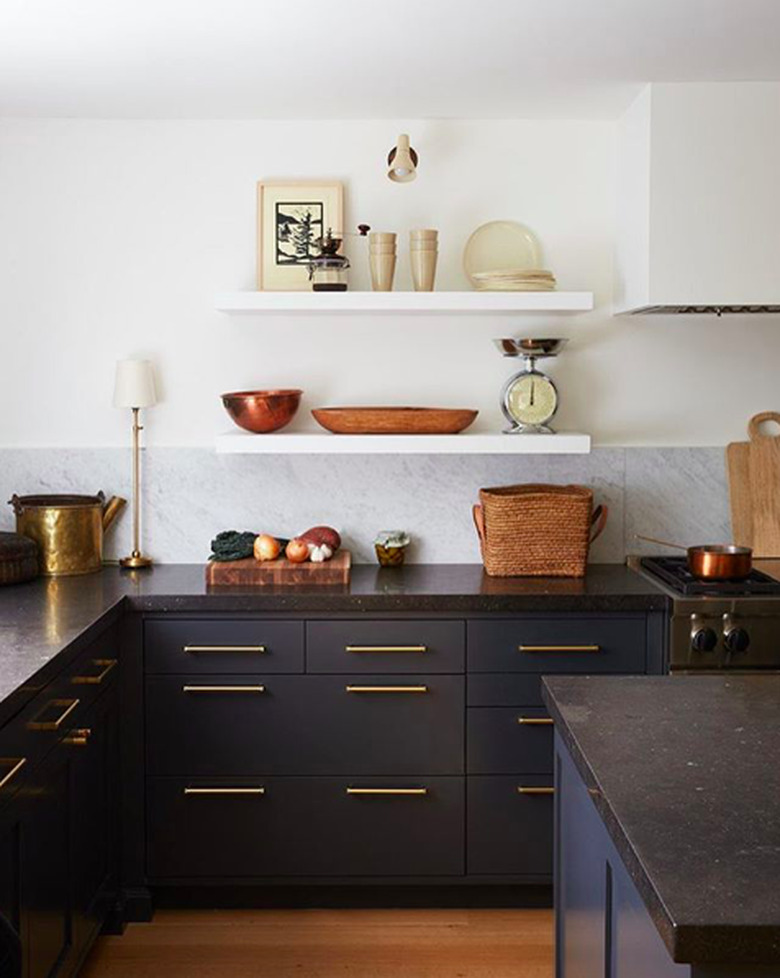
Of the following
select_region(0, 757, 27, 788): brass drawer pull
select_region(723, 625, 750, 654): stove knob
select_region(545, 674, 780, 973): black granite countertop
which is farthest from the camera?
select_region(723, 625, 750, 654): stove knob

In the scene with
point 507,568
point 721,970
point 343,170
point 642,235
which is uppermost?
point 343,170

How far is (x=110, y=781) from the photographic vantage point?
3379 mm

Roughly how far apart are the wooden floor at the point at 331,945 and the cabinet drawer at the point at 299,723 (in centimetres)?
43

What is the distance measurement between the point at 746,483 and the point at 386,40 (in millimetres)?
1879

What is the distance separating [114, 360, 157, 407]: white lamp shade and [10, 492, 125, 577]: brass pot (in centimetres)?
34

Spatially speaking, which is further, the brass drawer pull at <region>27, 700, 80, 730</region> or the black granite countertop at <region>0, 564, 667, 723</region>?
the black granite countertop at <region>0, 564, 667, 723</region>

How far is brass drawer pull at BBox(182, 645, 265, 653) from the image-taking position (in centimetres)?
349

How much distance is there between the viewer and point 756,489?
159 inches

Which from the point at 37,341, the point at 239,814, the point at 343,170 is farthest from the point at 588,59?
the point at 239,814

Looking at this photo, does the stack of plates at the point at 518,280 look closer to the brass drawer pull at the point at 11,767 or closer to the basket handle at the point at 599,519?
the basket handle at the point at 599,519

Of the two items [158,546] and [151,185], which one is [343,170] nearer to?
[151,185]

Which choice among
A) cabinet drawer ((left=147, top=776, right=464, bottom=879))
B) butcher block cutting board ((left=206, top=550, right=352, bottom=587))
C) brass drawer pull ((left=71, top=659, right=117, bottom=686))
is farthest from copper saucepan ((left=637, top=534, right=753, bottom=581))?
brass drawer pull ((left=71, top=659, right=117, bottom=686))

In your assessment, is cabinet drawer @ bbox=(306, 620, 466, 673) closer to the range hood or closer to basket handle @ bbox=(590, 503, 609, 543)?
basket handle @ bbox=(590, 503, 609, 543)

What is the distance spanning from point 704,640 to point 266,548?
51.4 inches
